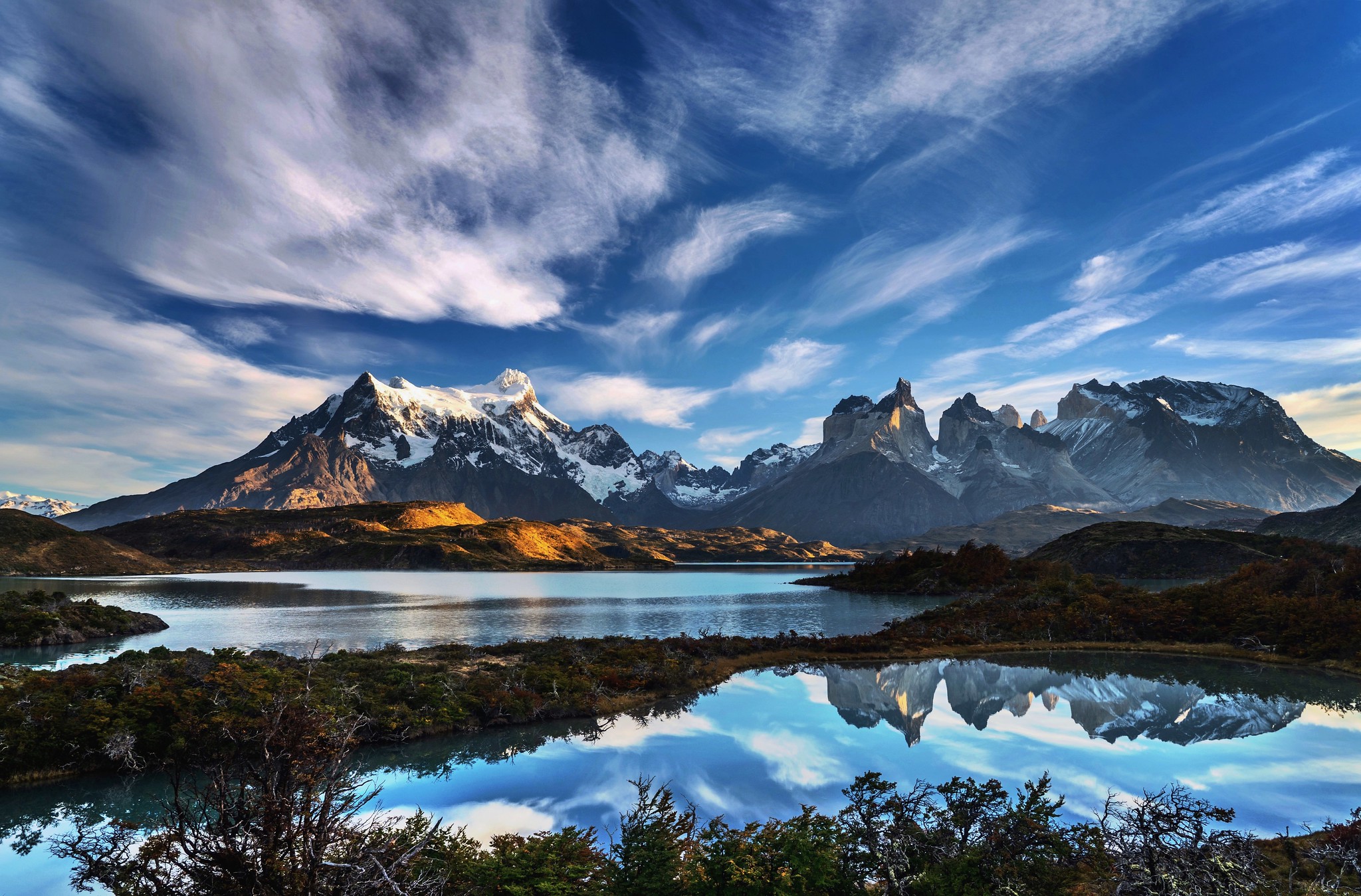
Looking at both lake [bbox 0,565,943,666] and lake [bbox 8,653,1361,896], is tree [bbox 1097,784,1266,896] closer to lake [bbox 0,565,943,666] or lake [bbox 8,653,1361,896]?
lake [bbox 8,653,1361,896]

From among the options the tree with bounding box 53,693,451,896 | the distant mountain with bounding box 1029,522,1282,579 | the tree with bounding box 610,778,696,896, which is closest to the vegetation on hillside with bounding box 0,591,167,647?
the tree with bounding box 53,693,451,896

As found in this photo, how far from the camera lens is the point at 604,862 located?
13.8 metres

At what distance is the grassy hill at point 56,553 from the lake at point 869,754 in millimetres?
158076

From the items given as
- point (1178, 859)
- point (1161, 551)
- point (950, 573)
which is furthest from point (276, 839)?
point (1161, 551)

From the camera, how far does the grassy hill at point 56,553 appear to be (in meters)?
130

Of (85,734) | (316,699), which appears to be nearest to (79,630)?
(85,734)

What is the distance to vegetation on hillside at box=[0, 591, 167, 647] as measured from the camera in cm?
5028

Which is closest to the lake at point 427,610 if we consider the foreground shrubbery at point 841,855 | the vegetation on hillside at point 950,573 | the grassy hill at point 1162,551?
the vegetation on hillside at point 950,573

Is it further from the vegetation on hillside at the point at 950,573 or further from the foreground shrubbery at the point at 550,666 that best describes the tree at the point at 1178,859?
the vegetation on hillside at the point at 950,573

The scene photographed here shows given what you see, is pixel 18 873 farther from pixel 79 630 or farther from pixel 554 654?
pixel 79 630

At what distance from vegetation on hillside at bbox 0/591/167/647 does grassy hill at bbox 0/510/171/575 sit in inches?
3835

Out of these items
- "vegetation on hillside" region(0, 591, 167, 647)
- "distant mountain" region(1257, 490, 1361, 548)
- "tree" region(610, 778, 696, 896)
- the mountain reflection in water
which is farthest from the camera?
"distant mountain" region(1257, 490, 1361, 548)

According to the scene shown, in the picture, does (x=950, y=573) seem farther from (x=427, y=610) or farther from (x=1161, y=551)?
(x=427, y=610)

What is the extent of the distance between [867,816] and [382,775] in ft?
61.7
